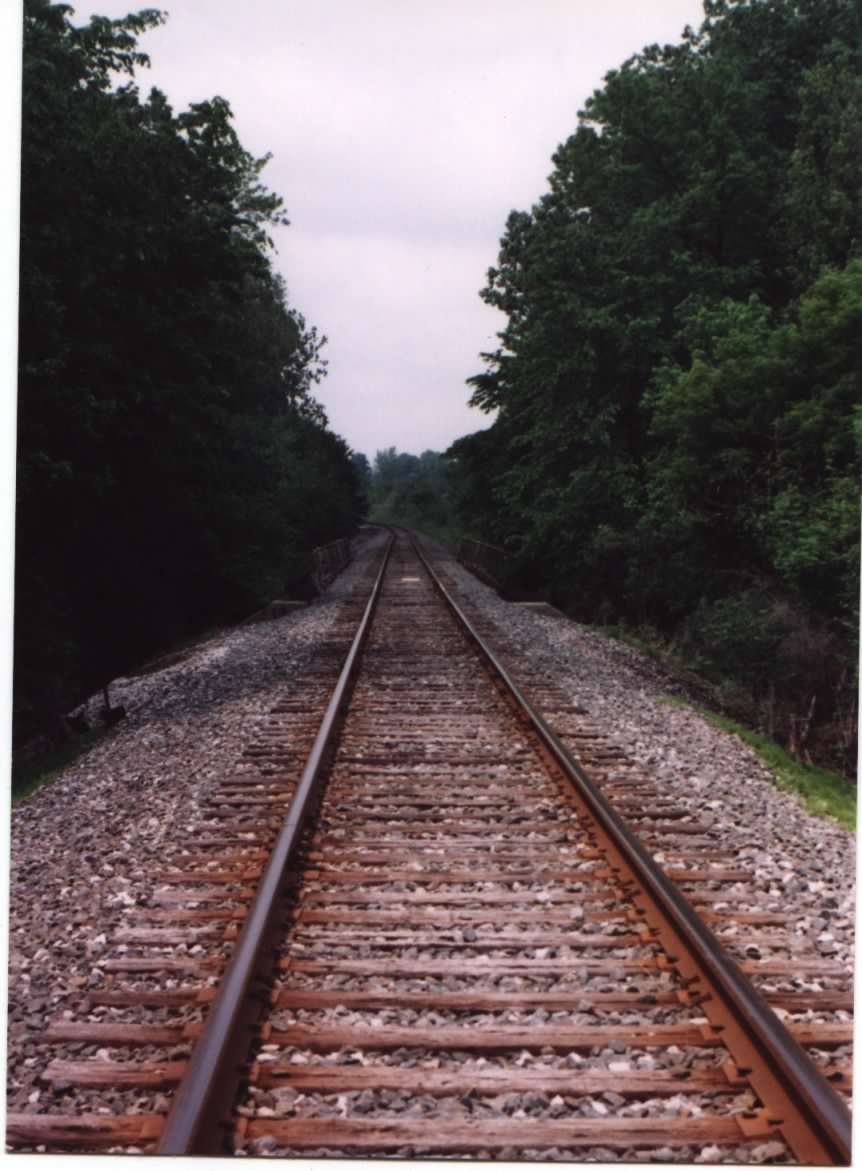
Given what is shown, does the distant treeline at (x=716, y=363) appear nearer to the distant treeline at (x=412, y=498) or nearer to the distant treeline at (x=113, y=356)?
the distant treeline at (x=113, y=356)

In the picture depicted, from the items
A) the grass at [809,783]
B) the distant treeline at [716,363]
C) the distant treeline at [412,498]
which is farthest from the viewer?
the distant treeline at [412,498]

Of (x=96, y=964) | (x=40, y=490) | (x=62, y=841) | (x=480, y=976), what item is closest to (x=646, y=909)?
(x=480, y=976)

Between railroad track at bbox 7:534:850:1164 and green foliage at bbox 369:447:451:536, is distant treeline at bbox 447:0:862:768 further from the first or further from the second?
green foliage at bbox 369:447:451:536

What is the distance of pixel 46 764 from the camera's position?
9180 mm

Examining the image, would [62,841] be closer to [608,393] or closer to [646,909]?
[646,909]

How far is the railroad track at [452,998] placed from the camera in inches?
112

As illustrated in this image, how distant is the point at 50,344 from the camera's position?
762 centimetres

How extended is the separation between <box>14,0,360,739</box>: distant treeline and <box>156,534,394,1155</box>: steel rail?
4.33 meters

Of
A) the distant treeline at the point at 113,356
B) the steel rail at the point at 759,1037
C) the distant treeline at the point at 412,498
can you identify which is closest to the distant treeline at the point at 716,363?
the distant treeline at the point at 113,356

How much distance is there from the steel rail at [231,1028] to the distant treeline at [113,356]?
433cm

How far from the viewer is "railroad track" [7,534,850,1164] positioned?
2.84 meters

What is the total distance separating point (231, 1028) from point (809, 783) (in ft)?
17.5


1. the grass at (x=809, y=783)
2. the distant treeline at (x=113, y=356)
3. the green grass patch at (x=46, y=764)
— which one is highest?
the distant treeline at (x=113, y=356)

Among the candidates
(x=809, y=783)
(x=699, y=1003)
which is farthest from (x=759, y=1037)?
(x=809, y=783)
